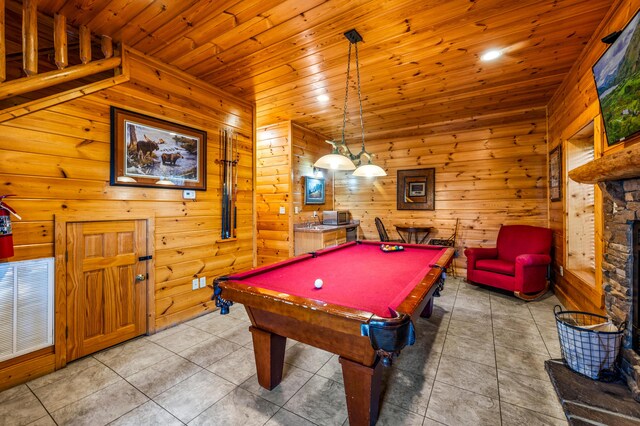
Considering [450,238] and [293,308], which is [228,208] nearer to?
[293,308]

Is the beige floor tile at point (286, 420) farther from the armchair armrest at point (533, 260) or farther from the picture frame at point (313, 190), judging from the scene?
the picture frame at point (313, 190)

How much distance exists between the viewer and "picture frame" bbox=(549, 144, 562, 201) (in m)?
3.51

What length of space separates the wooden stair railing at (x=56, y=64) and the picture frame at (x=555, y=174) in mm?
5175

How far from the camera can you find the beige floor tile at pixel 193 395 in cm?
167

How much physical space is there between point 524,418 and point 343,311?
1429 millimetres

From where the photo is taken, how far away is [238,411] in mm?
1659

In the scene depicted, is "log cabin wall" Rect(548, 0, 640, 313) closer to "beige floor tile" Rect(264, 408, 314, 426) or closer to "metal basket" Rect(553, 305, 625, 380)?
"metal basket" Rect(553, 305, 625, 380)

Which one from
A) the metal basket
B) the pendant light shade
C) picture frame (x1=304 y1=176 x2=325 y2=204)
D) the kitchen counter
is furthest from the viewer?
picture frame (x1=304 y1=176 x2=325 y2=204)

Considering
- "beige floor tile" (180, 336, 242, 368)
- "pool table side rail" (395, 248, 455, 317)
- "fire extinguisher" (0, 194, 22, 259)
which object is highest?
"fire extinguisher" (0, 194, 22, 259)

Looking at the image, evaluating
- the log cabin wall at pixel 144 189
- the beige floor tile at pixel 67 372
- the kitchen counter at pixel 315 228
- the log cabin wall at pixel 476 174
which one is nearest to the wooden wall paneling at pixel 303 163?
the kitchen counter at pixel 315 228

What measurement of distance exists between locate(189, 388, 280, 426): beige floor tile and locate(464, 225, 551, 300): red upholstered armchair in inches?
134

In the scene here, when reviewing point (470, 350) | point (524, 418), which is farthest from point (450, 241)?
point (524, 418)

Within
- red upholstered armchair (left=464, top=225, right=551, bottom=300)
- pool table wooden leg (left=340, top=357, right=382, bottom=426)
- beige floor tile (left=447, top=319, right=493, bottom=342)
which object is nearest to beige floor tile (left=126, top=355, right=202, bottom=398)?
pool table wooden leg (left=340, top=357, right=382, bottom=426)

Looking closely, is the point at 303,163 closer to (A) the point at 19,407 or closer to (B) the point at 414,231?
(B) the point at 414,231
